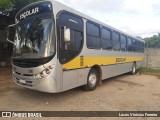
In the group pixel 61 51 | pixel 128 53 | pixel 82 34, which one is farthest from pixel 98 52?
pixel 128 53

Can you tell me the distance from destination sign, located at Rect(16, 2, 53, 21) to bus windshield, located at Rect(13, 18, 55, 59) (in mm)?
246

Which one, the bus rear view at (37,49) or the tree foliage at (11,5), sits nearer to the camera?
the bus rear view at (37,49)

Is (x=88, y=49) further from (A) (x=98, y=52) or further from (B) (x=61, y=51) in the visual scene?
(B) (x=61, y=51)

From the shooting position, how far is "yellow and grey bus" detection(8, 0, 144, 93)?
18.0 feet

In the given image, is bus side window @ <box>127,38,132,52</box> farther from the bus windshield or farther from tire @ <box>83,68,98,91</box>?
the bus windshield

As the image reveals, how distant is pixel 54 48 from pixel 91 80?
2.87 meters

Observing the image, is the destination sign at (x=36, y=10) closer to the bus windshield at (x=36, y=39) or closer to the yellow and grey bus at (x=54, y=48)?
the yellow and grey bus at (x=54, y=48)

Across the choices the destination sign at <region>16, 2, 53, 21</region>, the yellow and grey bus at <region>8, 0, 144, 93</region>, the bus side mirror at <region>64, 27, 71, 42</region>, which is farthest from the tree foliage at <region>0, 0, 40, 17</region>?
the bus side mirror at <region>64, 27, 71, 42</region>

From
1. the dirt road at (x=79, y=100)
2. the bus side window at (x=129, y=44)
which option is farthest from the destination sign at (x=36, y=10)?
the bus side window at (x=129, y=44)

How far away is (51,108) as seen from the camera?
5.67 metres

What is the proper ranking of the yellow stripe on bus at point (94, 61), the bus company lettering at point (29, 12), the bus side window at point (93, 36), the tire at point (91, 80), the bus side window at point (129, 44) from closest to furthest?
the bus company lettering at point (29, 12) → the yellow stripe on bus at point (94, 61) → the bus side window at point (93, 36) → the tire at point (91, 80) → the bus side window at point (129, 44)

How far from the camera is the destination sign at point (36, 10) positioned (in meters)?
5.69

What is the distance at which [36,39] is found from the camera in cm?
568

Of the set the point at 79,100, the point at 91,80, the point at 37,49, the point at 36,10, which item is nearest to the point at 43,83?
the point at 37,49
